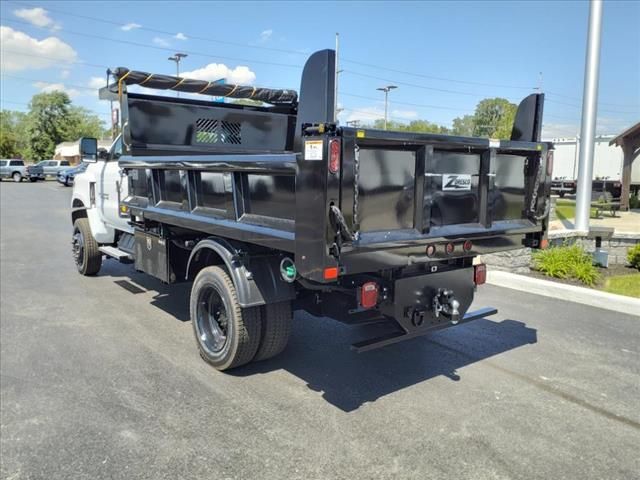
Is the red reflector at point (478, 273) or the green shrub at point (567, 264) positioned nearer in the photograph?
the red reflector at point (478, 273)

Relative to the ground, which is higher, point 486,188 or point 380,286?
point 486,188

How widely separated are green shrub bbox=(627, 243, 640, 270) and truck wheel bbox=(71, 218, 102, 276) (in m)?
8.98

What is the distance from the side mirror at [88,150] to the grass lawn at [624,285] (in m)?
7.69

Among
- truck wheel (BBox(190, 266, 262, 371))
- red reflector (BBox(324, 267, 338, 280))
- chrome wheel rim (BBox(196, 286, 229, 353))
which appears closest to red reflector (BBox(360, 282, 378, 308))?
red reflector (BBox(324, 267, 338, 280))

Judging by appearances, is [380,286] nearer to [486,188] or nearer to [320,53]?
[486,188]

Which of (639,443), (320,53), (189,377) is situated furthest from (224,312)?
(639,443)

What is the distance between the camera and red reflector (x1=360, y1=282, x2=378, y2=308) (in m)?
3.70

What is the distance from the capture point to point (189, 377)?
14.6 ft

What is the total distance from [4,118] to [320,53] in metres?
126

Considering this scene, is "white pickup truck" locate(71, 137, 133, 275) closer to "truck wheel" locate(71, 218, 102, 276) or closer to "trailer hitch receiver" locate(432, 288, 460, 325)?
"truck wheel" locate(71, 218, 102, 276)

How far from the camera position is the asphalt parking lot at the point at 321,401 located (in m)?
3.20

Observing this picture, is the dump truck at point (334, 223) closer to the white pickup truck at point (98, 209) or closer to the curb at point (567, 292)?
the white pickup truck at point (98, 209)

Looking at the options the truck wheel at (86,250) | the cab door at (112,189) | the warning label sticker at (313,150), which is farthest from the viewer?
the truck wheel at (86,250)

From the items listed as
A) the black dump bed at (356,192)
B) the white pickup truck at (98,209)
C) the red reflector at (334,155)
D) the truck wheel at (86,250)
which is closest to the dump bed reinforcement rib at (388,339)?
the black dump bed at (356,192)
